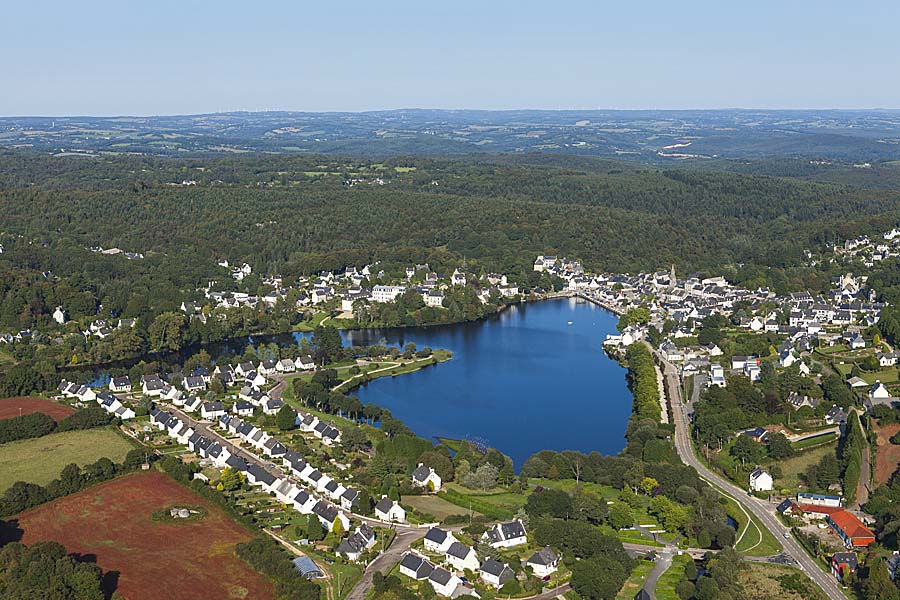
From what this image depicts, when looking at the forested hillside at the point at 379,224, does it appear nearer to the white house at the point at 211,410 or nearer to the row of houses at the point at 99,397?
the row of houses at the point at 99,397

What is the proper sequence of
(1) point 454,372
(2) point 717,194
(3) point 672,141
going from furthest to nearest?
(3) point 672,141 < (2) point 717,194 < (1) point 454,372

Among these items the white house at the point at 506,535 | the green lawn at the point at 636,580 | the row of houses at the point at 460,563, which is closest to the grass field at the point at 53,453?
the row of houses at the point at 460,563

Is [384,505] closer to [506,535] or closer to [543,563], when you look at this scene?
[506,535]

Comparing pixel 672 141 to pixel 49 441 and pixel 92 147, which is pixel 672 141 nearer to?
pixel 92 147

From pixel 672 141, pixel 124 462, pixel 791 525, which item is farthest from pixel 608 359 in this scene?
pixel 672 141

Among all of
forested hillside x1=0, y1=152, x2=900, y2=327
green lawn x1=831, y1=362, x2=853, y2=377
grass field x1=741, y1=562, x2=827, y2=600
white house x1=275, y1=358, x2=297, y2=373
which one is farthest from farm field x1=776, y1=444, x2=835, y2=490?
forested hillside x1=0, y1=152, x2=900, y2=327

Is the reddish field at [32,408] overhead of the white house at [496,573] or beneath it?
beneath

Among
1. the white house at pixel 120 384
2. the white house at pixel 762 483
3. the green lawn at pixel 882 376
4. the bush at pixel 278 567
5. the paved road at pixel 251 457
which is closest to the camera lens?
the bush at pixel 278 567
